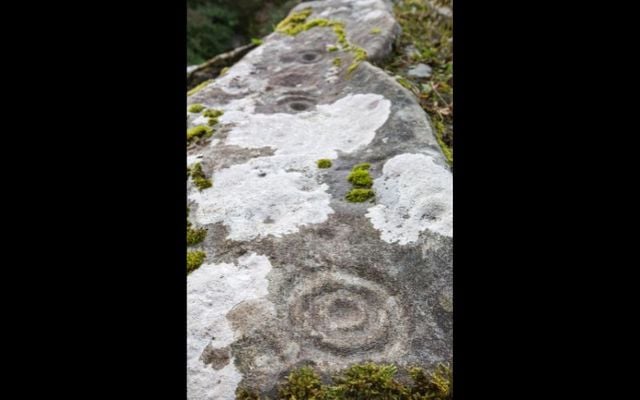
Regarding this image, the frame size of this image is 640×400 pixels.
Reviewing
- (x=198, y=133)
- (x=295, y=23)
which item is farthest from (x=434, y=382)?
(x=295, y=23)

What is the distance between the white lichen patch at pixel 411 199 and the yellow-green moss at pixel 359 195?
2.0 inches

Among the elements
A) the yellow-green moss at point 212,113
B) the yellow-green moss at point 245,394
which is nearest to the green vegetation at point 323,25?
the yellow-green moss at point 212,113

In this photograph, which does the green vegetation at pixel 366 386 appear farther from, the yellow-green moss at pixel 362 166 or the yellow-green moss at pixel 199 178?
the yellow-green moss at pixel 199 178

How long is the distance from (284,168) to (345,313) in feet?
4.51

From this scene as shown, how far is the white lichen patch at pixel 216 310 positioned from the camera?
1.83 meters

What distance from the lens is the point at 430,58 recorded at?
17.7 feet

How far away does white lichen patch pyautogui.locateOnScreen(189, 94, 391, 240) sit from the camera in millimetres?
2748

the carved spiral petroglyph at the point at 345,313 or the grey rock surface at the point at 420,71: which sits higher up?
the grey rock surface at the point at 420,71
